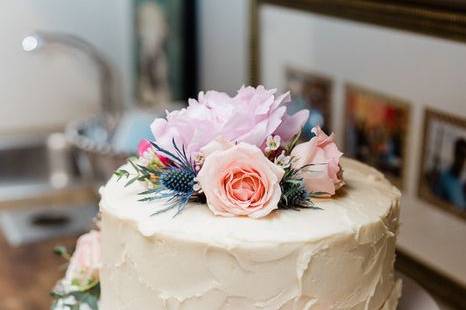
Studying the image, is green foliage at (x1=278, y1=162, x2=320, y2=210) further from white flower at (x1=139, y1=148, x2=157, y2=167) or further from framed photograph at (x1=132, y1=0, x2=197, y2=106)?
framed photograph at (x1=132, y1=0, x2=197, y2=106)

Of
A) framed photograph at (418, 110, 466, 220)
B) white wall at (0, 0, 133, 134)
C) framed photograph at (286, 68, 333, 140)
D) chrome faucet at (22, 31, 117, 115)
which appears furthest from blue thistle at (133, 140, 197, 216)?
white wall at (0, 0, 133, 134)

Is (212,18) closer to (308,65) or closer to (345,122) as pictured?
(308,65)

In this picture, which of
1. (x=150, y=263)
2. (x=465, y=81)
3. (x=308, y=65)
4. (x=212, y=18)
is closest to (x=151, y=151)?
(x=150, y=263)

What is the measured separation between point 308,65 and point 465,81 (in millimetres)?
547

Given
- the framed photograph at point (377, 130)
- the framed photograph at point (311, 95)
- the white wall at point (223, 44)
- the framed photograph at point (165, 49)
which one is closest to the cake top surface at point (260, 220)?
the framed photograph at point (377, 130)

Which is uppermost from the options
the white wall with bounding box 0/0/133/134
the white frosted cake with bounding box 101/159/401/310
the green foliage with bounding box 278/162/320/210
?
the green foliage with bounding box 278/162/320/210

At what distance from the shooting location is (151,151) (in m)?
0.91

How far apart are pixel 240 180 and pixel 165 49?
1.68 m

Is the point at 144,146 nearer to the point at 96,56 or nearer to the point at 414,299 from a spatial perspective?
the point at 414,299

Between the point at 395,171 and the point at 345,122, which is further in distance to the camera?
the point at 345,122

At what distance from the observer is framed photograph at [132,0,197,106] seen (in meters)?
2.37

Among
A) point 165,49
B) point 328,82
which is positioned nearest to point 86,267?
point 328,82

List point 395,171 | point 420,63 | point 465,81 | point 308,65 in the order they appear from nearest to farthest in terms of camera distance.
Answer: point 465,81 → point 420,63 → point 395,171 → point 308,65

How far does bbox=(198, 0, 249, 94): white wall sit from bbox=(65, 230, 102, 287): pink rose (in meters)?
1.09
